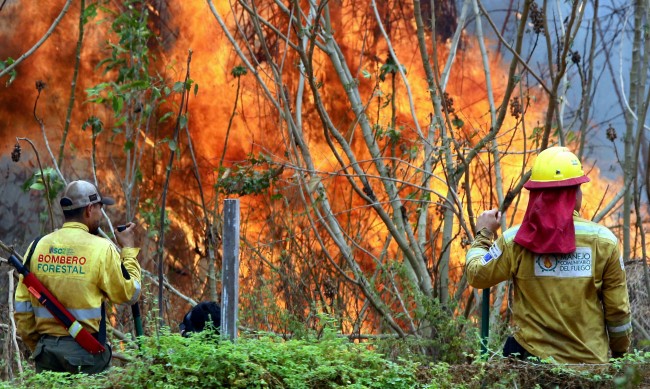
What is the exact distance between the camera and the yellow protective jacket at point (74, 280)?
4848mm

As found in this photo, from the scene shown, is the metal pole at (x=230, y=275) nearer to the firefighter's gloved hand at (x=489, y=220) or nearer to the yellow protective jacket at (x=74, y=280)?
the yellow protective jacket at (x=74, y=280)

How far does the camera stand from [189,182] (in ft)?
36.1

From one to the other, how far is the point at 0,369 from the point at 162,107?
4.81 m

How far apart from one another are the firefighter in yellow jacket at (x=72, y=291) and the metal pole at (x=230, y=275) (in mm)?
Answer: 957

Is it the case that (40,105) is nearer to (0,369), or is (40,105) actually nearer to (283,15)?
(283,15)

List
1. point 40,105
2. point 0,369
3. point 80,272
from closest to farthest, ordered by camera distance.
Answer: point 80,272, point 0,369, point 40,105

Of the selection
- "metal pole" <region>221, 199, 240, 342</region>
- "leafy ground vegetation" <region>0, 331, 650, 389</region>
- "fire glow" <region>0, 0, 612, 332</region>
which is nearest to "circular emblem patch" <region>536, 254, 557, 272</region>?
"leafy ground vegetation" <region>0, 331, 650, 389</region>

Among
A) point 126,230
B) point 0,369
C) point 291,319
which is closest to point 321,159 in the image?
point 291,319

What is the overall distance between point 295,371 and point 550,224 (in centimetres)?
142

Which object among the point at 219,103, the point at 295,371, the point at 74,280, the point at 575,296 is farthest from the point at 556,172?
the point at 219,103

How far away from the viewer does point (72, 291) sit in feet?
15.9

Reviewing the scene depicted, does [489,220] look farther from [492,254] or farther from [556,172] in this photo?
[556,172]

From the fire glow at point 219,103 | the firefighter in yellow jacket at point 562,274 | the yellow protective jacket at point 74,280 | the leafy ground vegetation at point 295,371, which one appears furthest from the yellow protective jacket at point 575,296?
the fire glow at point 219,103

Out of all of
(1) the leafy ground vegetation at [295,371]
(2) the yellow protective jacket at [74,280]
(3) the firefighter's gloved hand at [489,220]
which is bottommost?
(1) the leafy ground vegetation at [295,371]
